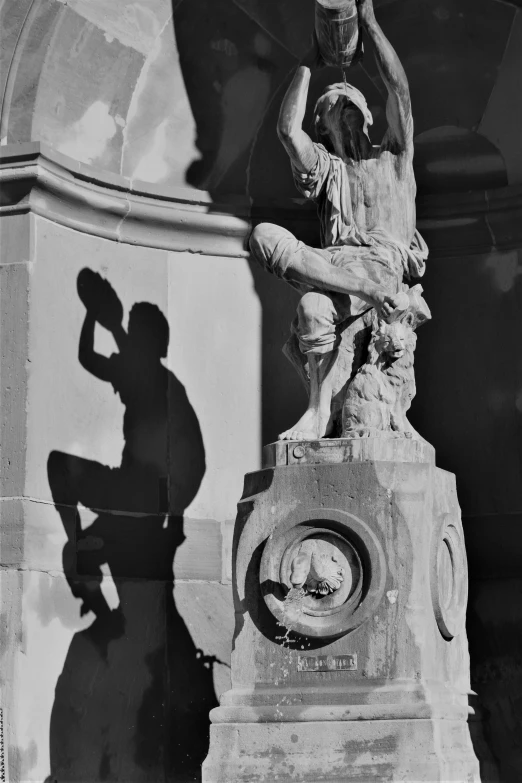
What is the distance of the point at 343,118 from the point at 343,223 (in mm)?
509

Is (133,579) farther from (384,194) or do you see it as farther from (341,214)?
(384,194)

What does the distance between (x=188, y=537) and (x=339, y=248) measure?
1.96 m

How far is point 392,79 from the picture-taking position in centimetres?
718

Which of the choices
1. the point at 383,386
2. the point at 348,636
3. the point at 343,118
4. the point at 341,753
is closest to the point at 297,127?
the point at 343,118

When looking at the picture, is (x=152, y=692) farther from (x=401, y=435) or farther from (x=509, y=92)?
(x=509, y=92)

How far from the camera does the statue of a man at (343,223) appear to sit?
22.6 feet

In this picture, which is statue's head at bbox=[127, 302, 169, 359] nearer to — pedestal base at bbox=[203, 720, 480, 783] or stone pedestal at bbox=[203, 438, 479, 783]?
stone pedestal at bbox=[203, 438, 479, 783]

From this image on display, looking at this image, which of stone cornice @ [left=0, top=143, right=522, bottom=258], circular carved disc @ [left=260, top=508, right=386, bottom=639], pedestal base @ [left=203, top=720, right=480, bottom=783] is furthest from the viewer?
stone cornice @ [left=0, top=143, right=522, bottom=258]

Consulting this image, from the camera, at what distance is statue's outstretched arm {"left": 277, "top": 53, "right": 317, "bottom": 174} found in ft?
23.2

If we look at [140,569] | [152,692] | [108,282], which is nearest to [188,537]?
[140,569]

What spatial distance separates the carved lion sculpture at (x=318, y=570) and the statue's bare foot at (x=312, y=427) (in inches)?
21.5

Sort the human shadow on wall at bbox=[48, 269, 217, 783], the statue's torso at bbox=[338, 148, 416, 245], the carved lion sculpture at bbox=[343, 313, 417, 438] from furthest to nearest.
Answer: the human shadow on wall at bbox=[48, 269, 217, 783], the statue's torso at bbox=[338, 148, 416, 245], the carved lion sculpture at bbox=[343, 313, 417, 438]

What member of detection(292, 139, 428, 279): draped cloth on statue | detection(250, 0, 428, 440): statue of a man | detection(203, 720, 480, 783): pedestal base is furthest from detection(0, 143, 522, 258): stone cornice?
detection(203, 720, 480, 783): pedestal base

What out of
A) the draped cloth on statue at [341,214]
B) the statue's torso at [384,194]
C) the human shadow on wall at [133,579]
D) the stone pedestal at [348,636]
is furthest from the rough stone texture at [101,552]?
the statue's torso at [384,194]
